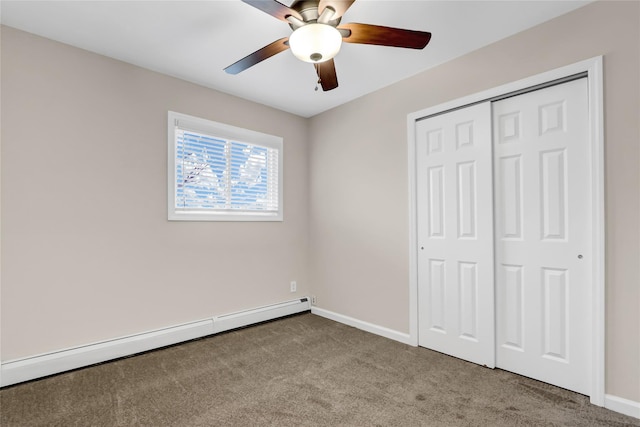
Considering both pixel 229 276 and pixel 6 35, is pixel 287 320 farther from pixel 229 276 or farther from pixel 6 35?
pixel 6 35

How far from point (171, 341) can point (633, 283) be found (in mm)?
3547

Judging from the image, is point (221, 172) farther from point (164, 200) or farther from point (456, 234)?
point (456, 234)

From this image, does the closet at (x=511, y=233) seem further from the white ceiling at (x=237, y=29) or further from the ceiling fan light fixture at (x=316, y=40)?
the ceiling fan light fixture at (x=316, y=40)

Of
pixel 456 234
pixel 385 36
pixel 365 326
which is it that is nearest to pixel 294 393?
pixel 365 326

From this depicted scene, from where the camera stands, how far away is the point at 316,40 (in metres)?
1.65

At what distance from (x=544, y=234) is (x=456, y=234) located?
0.63 metres

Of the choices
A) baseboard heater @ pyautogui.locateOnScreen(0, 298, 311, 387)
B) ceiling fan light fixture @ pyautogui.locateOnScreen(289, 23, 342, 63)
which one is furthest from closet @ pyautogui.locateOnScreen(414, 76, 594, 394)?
baseboard heater @ pyautogui.locateOnScreen(0, 298, 311, 387)

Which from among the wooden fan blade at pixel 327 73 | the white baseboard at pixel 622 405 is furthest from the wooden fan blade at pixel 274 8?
the white baseboard at pixel 622 405

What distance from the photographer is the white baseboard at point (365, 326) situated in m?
3.02

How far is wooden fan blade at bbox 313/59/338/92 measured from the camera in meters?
2.07

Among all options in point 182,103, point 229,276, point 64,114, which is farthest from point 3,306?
point 182,103

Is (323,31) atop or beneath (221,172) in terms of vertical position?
atop

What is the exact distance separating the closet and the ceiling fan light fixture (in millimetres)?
1522

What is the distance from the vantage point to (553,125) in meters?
2.20
